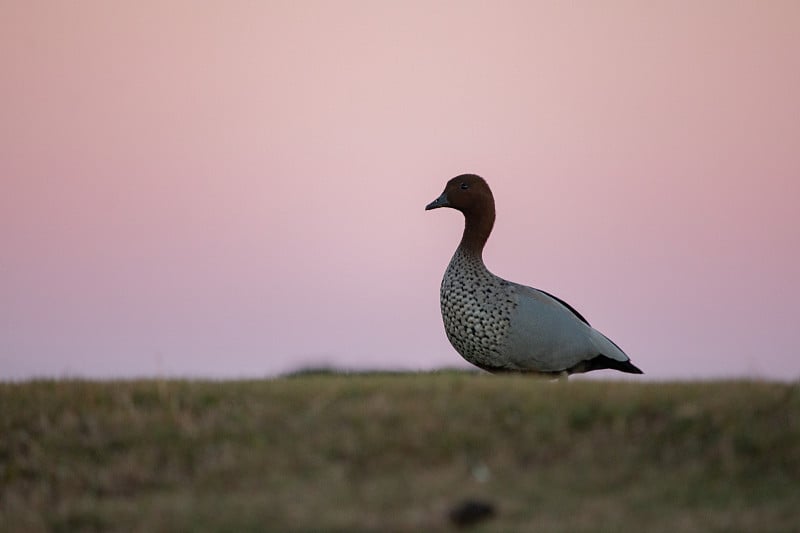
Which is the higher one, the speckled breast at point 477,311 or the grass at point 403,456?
the speckled breast at point 477,311

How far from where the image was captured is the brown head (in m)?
14.0

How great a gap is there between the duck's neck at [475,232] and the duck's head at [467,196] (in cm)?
4

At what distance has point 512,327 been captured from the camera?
12852 mm

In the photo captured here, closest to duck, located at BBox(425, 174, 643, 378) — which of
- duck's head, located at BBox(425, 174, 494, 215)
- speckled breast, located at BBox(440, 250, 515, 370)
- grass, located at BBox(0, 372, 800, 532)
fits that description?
speckled breast, located at BBox(440, 250, 515, 370)

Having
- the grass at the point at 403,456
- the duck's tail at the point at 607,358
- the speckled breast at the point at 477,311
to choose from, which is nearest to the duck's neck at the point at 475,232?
the speckled breast at the point at 477,311

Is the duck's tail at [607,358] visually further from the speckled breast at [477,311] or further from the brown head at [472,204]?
the brown head at [472,204]

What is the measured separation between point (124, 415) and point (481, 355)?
4.56m

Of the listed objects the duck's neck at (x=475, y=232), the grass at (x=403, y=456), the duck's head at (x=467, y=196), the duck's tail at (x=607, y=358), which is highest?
the duck's head at (x=467, y=196)

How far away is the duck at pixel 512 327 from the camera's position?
12.9m

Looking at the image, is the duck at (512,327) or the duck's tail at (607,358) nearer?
the duck at (512,327)

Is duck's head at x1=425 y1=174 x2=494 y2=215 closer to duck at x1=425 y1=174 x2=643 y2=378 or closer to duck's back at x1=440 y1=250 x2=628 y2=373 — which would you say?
duck at x1=425 y1=174 x2=643 y2=378

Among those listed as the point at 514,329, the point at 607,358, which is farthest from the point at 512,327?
the point at 607,358

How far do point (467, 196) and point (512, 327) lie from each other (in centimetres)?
207

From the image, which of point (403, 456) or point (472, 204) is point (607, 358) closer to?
point (472, 204)
